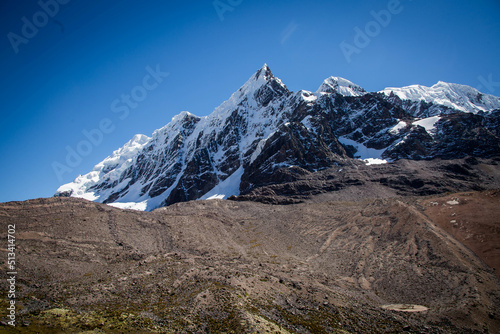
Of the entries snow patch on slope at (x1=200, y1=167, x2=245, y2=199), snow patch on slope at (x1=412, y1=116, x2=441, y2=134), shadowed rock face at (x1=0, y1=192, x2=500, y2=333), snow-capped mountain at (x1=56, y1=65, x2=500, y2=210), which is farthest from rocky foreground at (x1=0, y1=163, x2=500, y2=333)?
snow patch on slope at (x1=412, y1=116, x2=441, y2=134)

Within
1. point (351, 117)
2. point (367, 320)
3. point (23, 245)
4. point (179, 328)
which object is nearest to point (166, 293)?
point (179, 328)

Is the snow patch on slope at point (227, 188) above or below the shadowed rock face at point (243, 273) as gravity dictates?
above

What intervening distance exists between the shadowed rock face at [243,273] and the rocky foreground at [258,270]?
0.17m

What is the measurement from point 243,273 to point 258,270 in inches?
161

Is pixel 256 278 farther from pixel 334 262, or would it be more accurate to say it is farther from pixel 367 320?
pixel 334 262

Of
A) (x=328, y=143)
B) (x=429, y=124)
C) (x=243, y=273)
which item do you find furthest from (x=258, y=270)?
(x=429, y=124)

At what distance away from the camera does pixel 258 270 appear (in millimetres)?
34688

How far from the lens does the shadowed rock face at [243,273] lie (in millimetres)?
21703

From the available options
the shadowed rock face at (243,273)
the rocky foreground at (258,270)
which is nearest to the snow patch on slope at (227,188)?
the rocky foreground at (258,270)

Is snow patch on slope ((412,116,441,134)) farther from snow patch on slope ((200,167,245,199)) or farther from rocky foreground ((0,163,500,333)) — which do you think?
rocky foreground ((0,163,500,333))

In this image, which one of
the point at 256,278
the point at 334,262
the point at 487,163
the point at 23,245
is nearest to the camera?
the point at 256,278

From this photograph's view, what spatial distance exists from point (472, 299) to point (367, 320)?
41.7 ft

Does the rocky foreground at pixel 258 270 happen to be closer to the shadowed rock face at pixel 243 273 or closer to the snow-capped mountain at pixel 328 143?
the shadowed rock face at pixel 243 273

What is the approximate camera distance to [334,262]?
42.1 m
